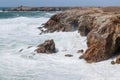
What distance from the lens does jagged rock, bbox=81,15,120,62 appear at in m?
19.4

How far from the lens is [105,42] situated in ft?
63.8

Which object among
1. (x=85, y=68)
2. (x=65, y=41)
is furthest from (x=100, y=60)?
(x=65, y=41)

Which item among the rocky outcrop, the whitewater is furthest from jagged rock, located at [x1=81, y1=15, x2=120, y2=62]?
the rocky outcrop

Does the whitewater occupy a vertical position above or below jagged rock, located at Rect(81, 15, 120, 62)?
below

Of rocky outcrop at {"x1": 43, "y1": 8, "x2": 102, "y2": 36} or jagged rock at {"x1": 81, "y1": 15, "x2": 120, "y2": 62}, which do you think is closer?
jagged rock at {"x1": 81, "y1": 15, "x2": 120, "y2": 62}

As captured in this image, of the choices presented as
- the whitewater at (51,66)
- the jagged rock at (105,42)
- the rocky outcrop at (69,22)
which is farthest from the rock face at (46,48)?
the rocky outcrop at (69,22)

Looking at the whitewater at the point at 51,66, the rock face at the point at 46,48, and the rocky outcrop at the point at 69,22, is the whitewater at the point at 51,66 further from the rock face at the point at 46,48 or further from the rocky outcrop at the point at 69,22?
the rocky outcrop at the point at 69,22

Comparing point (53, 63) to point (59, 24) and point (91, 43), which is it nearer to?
point (91, 43)

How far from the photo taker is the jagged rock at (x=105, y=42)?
1944 cm

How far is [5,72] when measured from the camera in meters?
17.1

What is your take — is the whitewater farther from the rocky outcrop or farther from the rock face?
the rocky outcrop

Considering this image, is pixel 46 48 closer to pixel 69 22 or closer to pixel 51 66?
pixel 51 66

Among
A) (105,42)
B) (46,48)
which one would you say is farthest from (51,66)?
(46,48)

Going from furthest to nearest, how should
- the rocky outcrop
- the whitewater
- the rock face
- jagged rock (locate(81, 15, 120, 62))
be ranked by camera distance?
the rocky outcrop < the rock face < jagged rock (locate(81, 15, 120, 62)) < the whitewater
